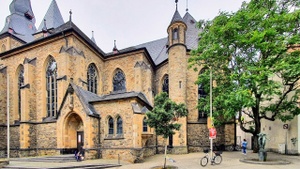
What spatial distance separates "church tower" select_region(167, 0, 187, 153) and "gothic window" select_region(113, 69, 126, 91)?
6860 millimetres

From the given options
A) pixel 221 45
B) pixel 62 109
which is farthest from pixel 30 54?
pixel 221 45

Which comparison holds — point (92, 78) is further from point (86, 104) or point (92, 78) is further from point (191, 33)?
point (191, 33)

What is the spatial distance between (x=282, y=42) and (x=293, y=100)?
4.68 metres

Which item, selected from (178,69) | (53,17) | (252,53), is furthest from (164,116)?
(53,17)

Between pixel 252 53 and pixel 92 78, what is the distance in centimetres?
1750

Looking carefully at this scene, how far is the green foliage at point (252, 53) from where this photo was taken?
40.1ft

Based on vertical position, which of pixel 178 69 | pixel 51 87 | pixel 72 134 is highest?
pixel 178 69

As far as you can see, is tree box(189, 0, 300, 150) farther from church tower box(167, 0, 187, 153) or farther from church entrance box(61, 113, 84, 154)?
church entrance box(61, 113, 84, 154)

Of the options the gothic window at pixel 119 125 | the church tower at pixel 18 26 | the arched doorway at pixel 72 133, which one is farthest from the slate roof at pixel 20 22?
the gothic window at pixel 119 125

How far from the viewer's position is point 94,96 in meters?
19.1

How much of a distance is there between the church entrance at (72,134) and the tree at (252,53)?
10760mm

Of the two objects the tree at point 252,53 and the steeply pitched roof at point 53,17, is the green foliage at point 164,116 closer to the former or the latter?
the tree at point 252,53

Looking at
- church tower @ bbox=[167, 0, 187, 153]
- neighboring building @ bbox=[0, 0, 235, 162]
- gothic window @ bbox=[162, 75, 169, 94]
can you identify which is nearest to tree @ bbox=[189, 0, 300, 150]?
church tower @ bbox=[167, 0, 187, 153]

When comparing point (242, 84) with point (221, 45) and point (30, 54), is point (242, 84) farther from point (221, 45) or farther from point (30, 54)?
point (30, 54)
